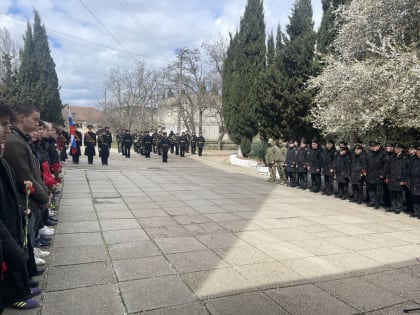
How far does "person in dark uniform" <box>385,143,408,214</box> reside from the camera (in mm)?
7785

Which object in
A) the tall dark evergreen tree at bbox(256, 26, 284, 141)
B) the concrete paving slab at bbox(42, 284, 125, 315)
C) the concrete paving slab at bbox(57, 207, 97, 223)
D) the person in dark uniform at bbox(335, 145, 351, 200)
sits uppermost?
the tall dark evergreen tree at bbox(256, 26, 284, 141)

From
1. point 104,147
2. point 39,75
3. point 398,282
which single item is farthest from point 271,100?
point 39,75

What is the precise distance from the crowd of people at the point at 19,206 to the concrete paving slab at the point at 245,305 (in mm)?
1644

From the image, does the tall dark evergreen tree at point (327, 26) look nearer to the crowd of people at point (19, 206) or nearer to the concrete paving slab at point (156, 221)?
the concrete paving slab at point (156, 221)

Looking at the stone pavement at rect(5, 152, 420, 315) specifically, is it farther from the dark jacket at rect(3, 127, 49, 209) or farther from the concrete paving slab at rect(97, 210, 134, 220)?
the dark jacket at rect(3, 127, 49, 209)

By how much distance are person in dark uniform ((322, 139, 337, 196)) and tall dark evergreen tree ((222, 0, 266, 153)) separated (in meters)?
9.68

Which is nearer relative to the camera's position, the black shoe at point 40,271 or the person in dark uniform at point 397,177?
the black shoe at point 40,271

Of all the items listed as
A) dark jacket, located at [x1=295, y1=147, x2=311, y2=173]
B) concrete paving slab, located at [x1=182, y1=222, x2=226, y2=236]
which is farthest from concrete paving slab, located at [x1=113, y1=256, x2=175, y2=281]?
dark jacket, located at [x1=295, y1=147, x2=311, y2=173]

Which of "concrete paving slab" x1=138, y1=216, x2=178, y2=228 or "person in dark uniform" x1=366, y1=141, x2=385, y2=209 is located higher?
"person in dark uniform" x1=366, y1=141, x2=385, y2=209

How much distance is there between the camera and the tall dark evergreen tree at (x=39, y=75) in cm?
2547

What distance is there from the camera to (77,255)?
4.26 metres

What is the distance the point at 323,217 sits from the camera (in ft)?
23.2

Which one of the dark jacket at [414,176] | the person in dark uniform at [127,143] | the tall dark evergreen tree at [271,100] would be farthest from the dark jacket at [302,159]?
the person in dark uniform at [127,143]

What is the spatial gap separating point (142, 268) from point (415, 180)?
6474mm
